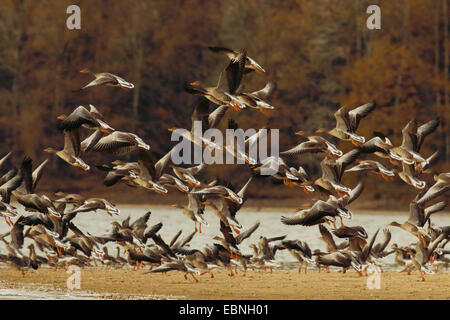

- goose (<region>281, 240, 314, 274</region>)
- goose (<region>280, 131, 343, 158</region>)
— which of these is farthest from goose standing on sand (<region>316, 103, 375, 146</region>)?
goose (<region>281, 240, 314, 274</region>)

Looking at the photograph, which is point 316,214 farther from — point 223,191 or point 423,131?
point 423,131

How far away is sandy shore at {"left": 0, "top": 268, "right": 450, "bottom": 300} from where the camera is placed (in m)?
17.9

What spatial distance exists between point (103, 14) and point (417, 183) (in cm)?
3964

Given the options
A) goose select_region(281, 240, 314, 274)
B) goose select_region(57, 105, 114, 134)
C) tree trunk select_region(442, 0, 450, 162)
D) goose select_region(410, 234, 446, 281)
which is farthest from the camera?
tree trunk select_region(442, 0, 450, 162)

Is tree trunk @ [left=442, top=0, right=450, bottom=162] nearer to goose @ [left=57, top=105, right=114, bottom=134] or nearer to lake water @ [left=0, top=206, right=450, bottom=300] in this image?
lake water @ [left=0, top=206, right=450, bottom=300]

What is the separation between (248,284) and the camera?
19.3m

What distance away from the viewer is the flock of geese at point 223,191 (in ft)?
56.5

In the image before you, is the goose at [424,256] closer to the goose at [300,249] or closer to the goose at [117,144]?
the goose at [300,249]

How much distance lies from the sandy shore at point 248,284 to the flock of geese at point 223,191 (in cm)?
29

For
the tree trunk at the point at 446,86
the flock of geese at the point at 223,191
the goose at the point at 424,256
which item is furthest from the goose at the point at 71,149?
the tree trunk at the point at 446,86

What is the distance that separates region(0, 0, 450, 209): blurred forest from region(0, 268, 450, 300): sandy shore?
24.1 meters

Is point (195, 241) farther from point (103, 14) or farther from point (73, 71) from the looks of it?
point (103, 14)

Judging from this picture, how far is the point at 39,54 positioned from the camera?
173ft

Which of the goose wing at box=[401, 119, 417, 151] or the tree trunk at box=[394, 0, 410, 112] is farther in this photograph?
the tree trunk at box=[394, 0, 410, 112]
